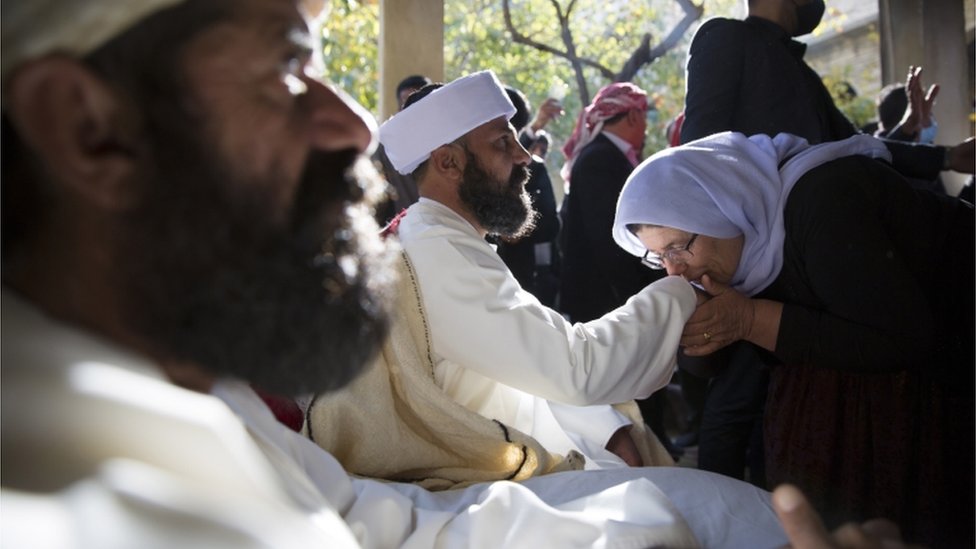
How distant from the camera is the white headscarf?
104 inches

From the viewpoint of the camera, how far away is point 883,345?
245cm

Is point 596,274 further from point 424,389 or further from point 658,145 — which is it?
point 658,145

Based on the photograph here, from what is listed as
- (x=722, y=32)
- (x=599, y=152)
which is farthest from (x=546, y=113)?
(x=722, y=32)

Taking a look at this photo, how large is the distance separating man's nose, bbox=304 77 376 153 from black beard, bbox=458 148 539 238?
177 cm

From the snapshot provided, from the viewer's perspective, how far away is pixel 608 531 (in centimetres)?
168

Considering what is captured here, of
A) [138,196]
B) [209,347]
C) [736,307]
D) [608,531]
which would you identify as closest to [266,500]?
[209,347]

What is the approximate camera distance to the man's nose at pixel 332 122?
1330 millimetres

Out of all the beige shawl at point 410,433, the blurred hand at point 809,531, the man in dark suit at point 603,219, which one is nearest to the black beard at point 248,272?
the blurred hand at point 809,531

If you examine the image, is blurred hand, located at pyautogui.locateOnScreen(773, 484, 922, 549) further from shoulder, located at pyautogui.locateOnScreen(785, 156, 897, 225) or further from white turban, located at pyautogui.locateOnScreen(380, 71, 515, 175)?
white turban, located at pyautogui.locateOnScreen(380, 71, 515, 175)

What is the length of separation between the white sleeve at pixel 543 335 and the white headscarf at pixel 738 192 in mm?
201

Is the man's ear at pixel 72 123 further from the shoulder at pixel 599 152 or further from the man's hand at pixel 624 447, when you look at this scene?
the shoulder at pixel 599 152

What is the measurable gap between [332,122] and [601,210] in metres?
3.48

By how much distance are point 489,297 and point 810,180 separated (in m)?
0.90

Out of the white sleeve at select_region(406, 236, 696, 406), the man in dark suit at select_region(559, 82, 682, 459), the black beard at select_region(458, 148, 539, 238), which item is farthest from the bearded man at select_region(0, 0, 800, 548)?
the man in dark suit at select_region(559, 82, 682, 459)
